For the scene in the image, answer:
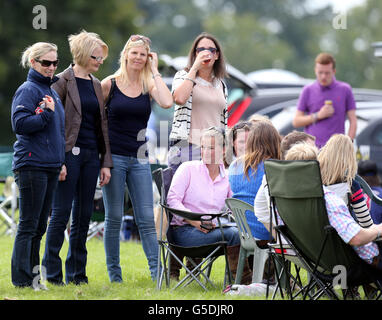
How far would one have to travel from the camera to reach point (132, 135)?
6.38 m

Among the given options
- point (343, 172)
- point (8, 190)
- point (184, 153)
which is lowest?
point (8, 190)

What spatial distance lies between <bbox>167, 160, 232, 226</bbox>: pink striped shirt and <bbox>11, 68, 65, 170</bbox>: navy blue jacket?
90 cm

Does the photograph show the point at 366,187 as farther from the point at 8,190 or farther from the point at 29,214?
the point at 8,190

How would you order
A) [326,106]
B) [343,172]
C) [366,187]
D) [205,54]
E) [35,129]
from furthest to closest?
[326,106]
[205,54]
[366,187]
[35,129]
[343,172]

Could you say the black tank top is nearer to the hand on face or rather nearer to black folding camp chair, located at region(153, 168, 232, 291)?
black folding camp chair, located at region(153, 168, 232, 291)

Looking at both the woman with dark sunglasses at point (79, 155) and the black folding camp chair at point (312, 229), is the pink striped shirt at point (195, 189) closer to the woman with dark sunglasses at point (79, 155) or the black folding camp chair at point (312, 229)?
the woman with dark sunglasses at point (79, 155)

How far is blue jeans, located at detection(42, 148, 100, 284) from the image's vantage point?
6121mm

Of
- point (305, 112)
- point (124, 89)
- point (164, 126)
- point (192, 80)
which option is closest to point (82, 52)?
point (124, 89)

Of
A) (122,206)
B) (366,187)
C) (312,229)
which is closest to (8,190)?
(122,206)

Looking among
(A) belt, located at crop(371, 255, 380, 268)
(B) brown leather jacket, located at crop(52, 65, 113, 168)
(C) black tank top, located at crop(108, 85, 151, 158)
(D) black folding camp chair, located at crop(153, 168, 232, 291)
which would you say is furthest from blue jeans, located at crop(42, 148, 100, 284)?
(A) belt, located at crop(371, 255, 380, 268)

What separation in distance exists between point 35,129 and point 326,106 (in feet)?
13.0

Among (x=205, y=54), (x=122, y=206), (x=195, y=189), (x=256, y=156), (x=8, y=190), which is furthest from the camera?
(x=8, y=190)

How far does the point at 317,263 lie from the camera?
504 cm

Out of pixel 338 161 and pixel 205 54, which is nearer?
pixel 338 161
